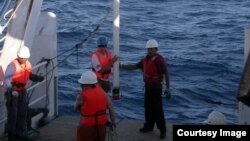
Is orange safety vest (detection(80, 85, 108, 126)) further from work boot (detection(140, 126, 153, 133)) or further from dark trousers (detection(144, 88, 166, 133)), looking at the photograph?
work boot (detection(140, 126, 153, 133))

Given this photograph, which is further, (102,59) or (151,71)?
(102,59)

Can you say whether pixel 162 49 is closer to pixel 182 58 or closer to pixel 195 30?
pixel 182 58

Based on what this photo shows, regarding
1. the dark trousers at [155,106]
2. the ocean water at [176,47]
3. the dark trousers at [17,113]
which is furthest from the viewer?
the ocean water at [176,47]

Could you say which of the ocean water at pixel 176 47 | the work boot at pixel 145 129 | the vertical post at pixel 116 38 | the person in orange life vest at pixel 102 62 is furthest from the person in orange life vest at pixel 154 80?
the ocean water at pixel 176 47

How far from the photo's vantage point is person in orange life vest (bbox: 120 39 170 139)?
37.4ft

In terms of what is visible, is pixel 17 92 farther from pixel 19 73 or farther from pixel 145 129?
pixel 145 129

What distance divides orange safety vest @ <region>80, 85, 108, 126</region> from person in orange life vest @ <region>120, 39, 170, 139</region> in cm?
199

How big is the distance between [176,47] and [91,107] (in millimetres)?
17193

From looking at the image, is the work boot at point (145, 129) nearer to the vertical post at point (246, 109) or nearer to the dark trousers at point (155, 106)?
the dark trousers at point (155, 106)

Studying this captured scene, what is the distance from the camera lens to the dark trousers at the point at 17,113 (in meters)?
11.0

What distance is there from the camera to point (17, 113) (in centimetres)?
1115

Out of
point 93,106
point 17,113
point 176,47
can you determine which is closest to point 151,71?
point 93,106

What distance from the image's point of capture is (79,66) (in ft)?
76.0

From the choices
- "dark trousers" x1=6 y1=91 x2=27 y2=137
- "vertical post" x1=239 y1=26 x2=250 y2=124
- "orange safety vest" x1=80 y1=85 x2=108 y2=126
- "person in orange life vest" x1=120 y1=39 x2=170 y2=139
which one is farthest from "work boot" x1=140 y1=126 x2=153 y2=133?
"orange safety vest" x1=80 y1=85 x2=108 y2=126
